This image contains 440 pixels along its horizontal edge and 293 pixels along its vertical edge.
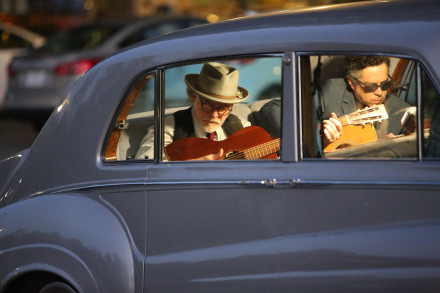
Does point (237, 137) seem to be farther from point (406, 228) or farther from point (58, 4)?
point (58, 4)

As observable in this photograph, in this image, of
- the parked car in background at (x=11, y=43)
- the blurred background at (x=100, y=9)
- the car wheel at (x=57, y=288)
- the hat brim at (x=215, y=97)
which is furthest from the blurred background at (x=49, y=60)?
the car wheel at (x=57, y=288)

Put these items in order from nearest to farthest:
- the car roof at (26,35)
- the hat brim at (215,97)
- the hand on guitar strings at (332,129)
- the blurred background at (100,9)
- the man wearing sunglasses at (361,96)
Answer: the man wearing sunglasses at (361,96) → the hand on guitar strings at (332,129) → the hat brim at (215,97) → the car roof at (26,35) → the blurred background at (100,9)

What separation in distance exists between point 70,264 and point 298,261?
1.13 meters

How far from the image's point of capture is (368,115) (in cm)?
336

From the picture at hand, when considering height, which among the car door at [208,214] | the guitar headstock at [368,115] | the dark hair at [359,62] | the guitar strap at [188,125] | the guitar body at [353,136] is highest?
the dark hair at [359,62]

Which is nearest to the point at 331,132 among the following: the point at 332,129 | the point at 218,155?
the point at 332,129

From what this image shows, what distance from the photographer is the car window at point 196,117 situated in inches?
142

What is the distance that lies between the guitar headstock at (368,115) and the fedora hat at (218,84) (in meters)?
0.54

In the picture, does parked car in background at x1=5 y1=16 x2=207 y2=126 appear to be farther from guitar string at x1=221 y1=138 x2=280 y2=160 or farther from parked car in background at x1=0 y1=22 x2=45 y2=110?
guitar string at x1=221 y1=138 x2=280 y2=160

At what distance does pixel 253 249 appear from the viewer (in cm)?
329

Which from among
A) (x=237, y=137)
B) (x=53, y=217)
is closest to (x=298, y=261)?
(x=237, y=137)

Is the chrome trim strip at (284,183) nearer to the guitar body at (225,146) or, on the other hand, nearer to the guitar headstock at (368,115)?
the guitar body at (225,146)

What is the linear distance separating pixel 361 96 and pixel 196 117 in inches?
31.3

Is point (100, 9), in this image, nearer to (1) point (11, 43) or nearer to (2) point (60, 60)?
(1) point (11, 43)
